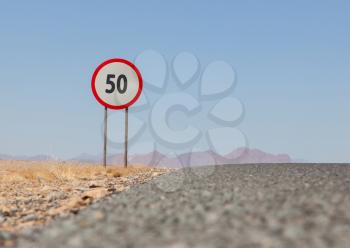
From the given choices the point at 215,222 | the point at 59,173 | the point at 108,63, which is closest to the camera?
the point at 215,222

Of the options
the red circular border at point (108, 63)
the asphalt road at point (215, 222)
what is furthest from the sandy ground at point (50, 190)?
the red circular border at point (108, 63)

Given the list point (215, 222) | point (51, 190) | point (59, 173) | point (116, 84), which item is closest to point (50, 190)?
point (51, 190)

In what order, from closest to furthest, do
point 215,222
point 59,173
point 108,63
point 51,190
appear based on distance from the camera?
point 215,222 → point 51,190 → point 59,173 → point 108,63

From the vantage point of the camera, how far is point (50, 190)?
9602 mm

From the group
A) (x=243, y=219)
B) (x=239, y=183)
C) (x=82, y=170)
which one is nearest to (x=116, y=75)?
(x=82, y=170)

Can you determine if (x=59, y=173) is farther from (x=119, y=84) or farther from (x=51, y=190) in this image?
(x=119, y=84)

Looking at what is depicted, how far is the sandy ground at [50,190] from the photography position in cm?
642

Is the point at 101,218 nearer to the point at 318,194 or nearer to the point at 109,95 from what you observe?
the point at 318,194

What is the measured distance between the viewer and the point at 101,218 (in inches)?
175

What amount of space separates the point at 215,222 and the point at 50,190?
623cm

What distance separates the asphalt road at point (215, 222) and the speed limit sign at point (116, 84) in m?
9.15

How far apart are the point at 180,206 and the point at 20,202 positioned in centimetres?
413

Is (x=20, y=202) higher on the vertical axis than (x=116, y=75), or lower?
lower

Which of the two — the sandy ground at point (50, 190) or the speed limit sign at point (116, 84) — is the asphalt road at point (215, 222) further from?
the speed limit sign at point (116, 84)
